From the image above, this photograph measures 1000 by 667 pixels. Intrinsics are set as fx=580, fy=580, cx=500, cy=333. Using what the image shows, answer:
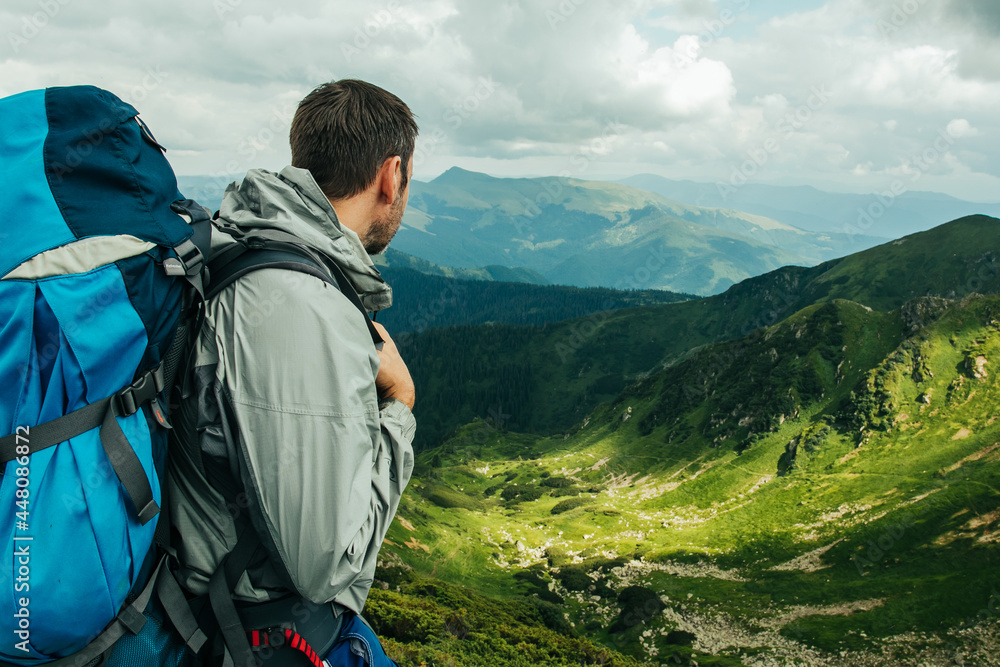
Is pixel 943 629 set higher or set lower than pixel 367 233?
lower

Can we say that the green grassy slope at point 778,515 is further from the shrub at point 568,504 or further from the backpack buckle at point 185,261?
the backpack buckle at point 185,261

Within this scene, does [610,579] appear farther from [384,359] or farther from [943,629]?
[384,359]

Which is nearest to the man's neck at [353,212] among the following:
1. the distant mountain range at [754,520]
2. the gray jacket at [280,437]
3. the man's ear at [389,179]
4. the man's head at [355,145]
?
the man's head at [355,145]

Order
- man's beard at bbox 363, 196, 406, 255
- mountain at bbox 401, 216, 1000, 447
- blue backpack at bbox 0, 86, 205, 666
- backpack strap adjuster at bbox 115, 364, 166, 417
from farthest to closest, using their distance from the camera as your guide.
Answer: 1. mountain at bbox 401, 216, 1000, 447
2. man's beard at bbox 363, 196, 406, 255
3. backpack strap adjuster at bbox 115, 364, 166, 417
4. blue backpack at bbox 0, 86, 205, 666

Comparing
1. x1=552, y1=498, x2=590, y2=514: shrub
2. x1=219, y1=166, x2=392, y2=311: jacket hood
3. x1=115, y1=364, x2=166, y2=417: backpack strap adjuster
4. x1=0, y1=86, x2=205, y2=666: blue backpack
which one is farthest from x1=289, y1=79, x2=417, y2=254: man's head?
x1=552, y1=498, x2=590, y2=514: shrub

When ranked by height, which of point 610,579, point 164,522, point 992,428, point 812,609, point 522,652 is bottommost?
point 610,579

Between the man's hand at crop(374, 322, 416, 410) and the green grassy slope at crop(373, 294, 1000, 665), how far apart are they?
13845 mm

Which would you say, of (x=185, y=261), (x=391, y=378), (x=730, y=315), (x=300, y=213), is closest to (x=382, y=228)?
(x=300, y=213)

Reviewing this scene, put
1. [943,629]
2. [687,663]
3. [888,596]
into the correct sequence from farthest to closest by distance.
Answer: [888,596] < [687,663] < [943,629]

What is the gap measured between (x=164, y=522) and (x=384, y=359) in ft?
4.83

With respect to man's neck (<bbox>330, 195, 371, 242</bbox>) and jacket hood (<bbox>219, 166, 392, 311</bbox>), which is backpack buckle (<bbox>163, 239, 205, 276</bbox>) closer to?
jacket hood (<bbox>219, 166, 392, 311</bbox>)

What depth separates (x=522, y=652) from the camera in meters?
18.9

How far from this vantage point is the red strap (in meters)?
3.13

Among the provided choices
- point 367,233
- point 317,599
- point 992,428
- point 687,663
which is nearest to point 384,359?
point 367,233
